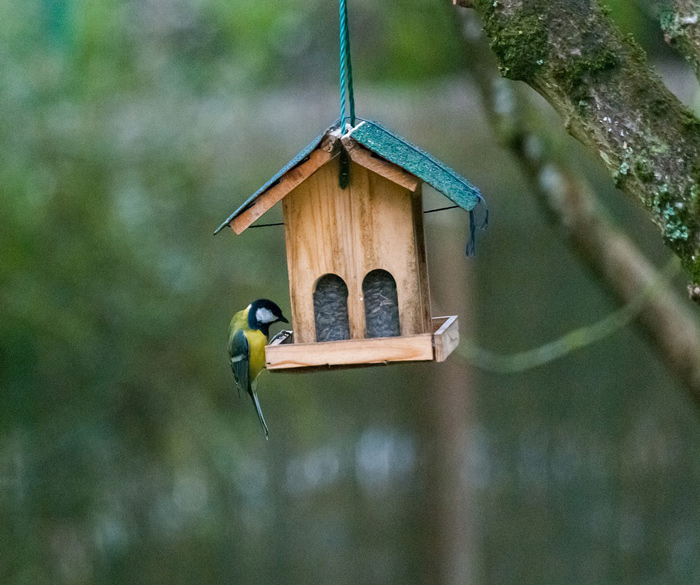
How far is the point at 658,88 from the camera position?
4.35 feet

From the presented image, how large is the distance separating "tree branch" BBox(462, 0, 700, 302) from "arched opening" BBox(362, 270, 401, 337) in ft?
1.59

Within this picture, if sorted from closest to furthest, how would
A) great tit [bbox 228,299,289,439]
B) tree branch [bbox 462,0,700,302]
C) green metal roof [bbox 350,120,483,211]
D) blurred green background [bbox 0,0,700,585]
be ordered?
tree branch [bbox 462,0,700,302] < green metal roof [bbox 350,120,483,211] < great tit [bbox 228,299,289,439] < blurred green background [bbox 0,0,700,585]

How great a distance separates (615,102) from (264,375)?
2.62 meters

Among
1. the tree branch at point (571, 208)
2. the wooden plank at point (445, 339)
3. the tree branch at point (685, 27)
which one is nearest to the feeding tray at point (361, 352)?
the wooden plank at point (445, 339)

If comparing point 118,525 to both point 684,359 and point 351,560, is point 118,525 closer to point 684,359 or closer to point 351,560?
point 351,560

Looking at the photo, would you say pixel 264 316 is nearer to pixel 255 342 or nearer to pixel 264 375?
pixel 255 342

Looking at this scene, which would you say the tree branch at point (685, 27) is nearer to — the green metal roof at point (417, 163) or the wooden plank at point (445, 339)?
the green metal roof at point (417, 163)

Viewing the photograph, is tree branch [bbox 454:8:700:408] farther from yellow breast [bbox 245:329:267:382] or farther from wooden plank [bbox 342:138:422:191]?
wooden plank [bbox 342:138:422:191]

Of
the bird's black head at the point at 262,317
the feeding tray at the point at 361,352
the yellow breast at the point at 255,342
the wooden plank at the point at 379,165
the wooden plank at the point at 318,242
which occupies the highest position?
the wooden plank at the point at 379,165

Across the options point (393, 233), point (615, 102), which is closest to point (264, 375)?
point (393, 233)

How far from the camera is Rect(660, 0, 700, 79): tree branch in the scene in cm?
Answer: 132

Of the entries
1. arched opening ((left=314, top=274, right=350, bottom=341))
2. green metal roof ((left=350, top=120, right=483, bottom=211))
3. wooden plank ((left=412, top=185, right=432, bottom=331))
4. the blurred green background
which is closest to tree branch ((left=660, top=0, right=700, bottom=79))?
green metal roof ((left=350, top=120, right=483, bottom=211))

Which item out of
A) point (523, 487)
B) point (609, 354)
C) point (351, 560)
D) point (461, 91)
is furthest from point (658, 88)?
point (351, 560)

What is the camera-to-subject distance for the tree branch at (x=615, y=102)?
131 cm
